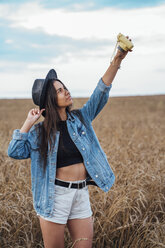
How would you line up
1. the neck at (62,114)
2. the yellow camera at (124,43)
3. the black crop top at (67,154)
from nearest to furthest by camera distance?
the yellow camera at (124,43)
the black crop top at (67,154)
the neck at (62,114)

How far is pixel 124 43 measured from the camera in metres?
2.29

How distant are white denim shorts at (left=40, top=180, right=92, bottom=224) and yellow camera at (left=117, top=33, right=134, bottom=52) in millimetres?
1182

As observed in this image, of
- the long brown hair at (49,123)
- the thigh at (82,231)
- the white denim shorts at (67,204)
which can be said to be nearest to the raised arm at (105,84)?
the long brown hair at (49,123)

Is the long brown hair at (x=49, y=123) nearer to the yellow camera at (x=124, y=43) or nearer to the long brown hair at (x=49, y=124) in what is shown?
the long brown hair at (x=49, y=124)

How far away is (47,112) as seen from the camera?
2.48 m

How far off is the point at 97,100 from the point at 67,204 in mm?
886

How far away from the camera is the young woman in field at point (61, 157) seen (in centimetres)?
233

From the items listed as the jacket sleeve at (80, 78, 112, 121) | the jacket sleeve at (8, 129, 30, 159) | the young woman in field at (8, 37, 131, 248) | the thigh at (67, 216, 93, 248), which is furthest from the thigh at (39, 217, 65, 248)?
the jacket sleeve at (80, 78, 112, 121)

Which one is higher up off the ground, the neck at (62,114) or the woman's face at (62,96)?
the woman's face at (62,96)

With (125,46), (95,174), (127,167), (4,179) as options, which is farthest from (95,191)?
(125,46)

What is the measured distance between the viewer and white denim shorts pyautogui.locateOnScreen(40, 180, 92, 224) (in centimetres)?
231

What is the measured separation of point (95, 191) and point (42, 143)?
214 cm

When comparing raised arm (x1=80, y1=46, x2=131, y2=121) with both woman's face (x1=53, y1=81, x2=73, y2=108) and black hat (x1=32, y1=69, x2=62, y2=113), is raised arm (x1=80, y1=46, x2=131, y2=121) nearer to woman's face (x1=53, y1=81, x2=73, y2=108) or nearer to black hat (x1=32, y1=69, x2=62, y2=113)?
woman's face (x1=53, y1=81, x2=73, y2=108)

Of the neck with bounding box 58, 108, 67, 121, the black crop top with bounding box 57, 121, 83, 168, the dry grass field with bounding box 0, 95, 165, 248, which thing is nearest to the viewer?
the black crop top with bounding box 57, 121, 83, 168
